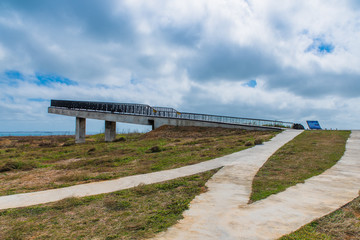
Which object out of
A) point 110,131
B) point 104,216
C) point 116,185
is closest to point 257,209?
point 104,216

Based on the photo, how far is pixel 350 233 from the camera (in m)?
3.75

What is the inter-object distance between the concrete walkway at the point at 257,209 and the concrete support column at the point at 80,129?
35.5 metres

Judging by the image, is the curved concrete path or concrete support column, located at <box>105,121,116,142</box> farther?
concrete support column, located at <box>105,121,116,142</box>

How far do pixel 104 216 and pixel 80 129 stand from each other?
1477 inches

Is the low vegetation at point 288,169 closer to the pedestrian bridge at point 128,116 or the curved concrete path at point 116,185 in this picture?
the curved concrete path at point 116,185

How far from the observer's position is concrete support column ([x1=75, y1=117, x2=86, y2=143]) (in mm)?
38041

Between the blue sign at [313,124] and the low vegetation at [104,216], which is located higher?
the blue sign at [313,124]

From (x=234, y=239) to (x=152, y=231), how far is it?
1.39 metres

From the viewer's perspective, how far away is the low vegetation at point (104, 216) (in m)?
4.03

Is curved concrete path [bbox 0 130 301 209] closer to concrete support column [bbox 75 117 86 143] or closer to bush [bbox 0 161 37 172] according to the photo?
bush [bbox 0 161 37 172]

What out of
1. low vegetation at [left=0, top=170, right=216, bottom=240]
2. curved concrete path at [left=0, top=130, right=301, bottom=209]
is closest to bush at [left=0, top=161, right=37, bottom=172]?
curved concrete path at [left=0, top=130, right=301, bottom=209]

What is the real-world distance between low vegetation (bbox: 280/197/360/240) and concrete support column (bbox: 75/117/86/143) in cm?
3882

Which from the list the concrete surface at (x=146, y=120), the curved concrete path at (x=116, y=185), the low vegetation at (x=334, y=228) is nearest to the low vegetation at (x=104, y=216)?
the curved concrete path at (x=116, y=185)

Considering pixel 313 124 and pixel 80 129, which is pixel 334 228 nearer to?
pixel 313 124
